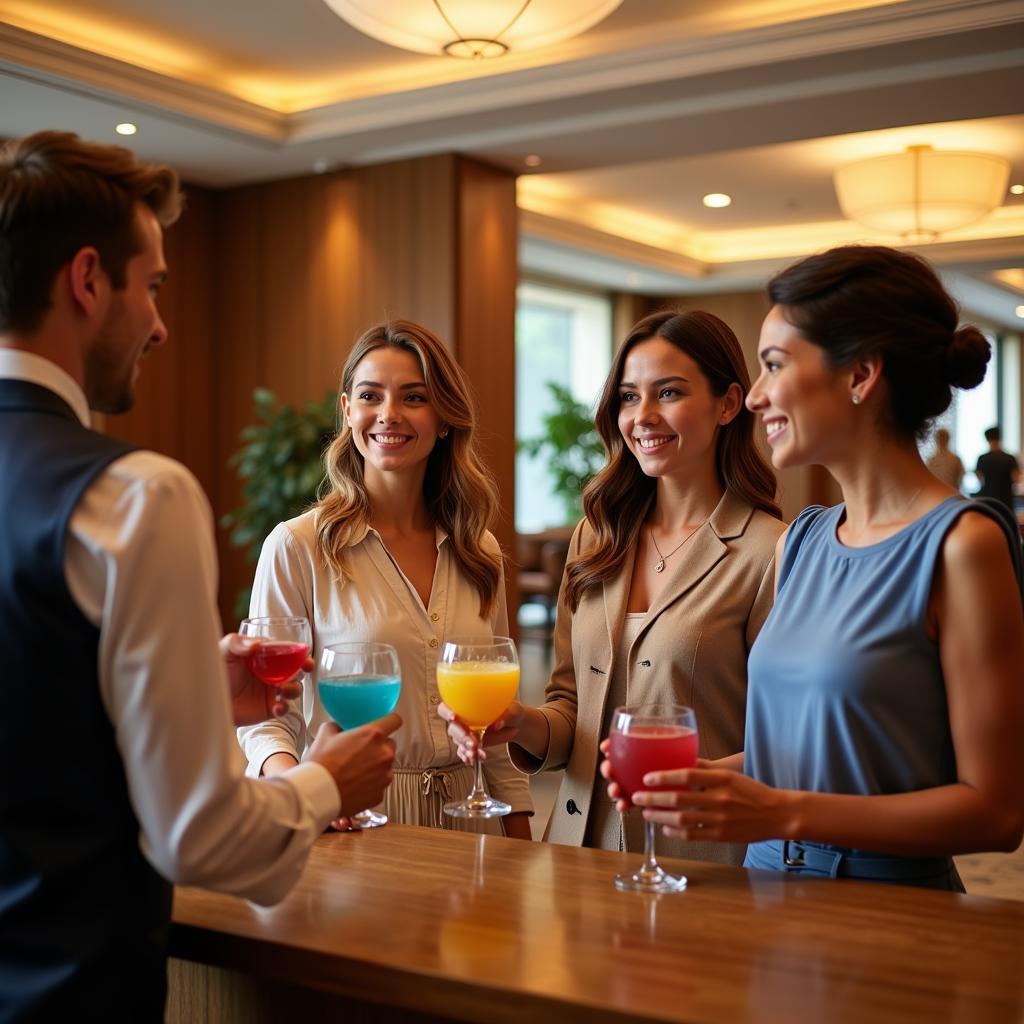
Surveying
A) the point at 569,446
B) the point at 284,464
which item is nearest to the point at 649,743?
the point at 284,464

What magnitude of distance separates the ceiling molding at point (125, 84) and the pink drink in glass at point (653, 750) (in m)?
5.05

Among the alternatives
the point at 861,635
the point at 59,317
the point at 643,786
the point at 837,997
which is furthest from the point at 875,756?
the point at 59,317

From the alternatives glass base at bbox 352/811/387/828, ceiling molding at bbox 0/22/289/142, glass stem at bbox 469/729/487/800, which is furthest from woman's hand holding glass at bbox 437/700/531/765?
ceiling molding at bbox 0/22/289/142

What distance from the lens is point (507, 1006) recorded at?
4.33 feet

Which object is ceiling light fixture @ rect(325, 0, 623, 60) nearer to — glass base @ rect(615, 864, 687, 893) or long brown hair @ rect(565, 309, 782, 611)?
long brown hair @ rect(565, 309, 782, 611)

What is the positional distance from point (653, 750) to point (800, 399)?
644 mm

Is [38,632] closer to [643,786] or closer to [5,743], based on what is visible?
[5,743]

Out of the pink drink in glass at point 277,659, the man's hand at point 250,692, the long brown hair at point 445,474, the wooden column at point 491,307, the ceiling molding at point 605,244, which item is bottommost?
the man's hand at point 250,692

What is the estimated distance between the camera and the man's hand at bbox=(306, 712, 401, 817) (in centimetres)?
157

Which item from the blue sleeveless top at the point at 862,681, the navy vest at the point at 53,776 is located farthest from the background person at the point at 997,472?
the navy vest at the point at 53,776

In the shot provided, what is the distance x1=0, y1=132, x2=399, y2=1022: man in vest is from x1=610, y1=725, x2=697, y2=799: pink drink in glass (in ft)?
1.48

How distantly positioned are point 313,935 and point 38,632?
503 millimetres

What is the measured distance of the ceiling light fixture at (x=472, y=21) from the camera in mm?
4785

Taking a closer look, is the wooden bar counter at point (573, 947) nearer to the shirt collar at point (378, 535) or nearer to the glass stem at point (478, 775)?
the glass stem at point (478, 775)
